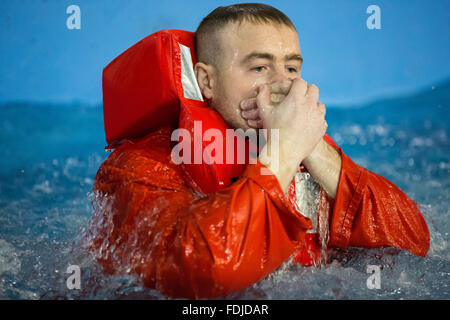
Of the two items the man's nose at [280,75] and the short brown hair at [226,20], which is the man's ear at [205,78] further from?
the man's nose at [280,75]

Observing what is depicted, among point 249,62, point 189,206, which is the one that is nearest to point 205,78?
point 249,62

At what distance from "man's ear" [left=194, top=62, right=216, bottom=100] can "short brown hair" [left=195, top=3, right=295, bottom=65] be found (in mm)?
24

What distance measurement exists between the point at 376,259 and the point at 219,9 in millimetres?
980

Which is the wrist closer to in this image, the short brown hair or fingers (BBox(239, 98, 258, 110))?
fingers (BBox(239, 98, 258, 110))

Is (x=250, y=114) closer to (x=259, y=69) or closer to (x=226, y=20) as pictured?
(x=259, y=69)

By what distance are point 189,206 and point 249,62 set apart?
520mm

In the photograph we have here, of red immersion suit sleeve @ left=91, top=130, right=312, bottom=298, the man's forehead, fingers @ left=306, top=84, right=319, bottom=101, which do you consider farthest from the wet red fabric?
the man's forehead

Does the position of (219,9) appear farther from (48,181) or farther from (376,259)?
(48,181)

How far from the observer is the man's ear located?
1.51m

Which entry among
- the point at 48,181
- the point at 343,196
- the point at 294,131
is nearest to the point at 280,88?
the point at 294,131

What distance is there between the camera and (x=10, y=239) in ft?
7.00

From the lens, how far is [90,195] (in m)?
1.60

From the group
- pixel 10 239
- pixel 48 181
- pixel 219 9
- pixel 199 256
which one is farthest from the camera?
pixel 48 181
